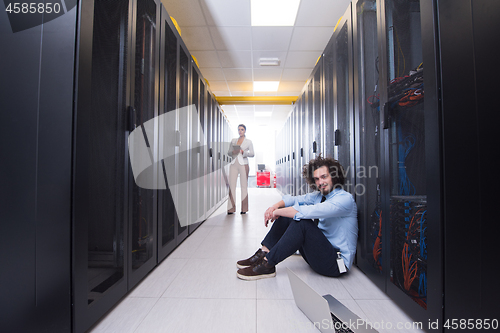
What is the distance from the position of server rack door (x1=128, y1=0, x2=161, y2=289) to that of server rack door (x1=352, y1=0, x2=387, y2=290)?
143 centimetres

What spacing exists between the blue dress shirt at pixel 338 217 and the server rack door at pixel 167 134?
1060 millimetres

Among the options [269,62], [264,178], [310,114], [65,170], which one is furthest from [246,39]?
[264,178]

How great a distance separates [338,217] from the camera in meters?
1.70

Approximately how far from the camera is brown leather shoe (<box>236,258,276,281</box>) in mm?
1584

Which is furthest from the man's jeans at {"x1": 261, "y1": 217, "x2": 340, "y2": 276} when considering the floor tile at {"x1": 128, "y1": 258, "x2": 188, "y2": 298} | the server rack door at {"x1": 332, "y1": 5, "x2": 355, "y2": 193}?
the floor tile at {"x1": 128, "y1": 258, "x2": 188, "y2": 298}

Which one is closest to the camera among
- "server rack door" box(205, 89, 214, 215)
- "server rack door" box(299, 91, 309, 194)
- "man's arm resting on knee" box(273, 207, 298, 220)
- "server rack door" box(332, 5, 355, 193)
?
"man's arm resting on knee" box(273, 207, 298, 220)

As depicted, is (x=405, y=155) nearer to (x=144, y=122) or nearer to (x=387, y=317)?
(x=387, y=317)

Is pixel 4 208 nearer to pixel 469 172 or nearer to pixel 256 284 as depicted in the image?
pixel 256 284

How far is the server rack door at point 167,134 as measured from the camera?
192 centimetres

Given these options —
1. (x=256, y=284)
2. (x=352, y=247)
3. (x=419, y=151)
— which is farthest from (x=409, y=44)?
(x=256, y=284)

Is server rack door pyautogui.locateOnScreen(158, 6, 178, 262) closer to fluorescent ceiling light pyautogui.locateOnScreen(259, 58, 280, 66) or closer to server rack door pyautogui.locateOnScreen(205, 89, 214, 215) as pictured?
server rack door pyautogui.locateOnScreen(205, 89, 214, 215)

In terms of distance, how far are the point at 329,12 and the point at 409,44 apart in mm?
2309

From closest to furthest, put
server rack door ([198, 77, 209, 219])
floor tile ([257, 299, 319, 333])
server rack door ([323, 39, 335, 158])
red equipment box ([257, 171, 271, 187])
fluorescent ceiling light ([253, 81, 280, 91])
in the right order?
floor tile ([257, 299, 319, 333]), server rack door ([323, 39, 335, 158]), server rack door ([198, 77, 209, 219]), fluorescent ceiling light ([253, 81, 280, 91]), red equipment box ([257, 171, 271, 187])

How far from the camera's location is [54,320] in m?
0.93
